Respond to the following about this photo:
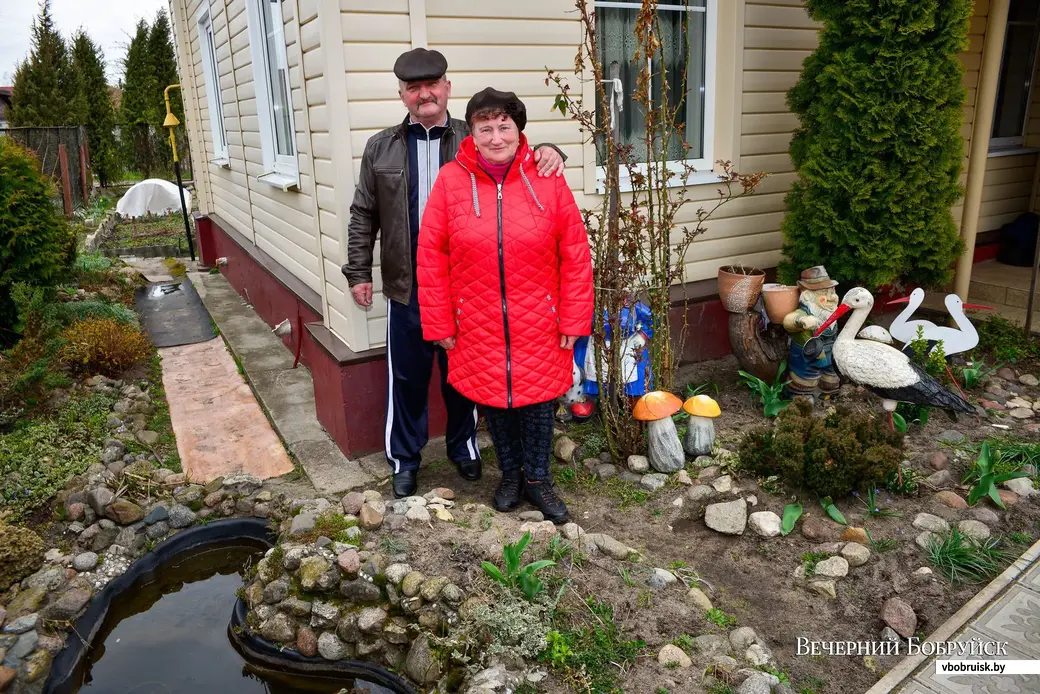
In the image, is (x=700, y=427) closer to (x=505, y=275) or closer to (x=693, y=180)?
(x=505, y=275)

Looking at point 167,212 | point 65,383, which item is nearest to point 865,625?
point 65,383

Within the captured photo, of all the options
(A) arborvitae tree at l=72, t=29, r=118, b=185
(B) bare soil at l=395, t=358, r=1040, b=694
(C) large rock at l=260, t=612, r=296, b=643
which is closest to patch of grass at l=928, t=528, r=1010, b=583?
(B) bare soil at l=395, t=358, r=1040, b=694

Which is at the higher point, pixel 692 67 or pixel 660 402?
pixel 692 67

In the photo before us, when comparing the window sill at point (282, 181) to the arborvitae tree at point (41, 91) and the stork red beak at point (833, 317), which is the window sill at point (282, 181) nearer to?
the stork red beak at point (833, 317)

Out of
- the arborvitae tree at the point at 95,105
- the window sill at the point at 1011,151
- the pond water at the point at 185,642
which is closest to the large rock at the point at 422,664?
the pond water at the point at 185,642

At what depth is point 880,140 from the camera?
4.48m

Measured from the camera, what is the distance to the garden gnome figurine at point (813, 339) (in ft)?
14.4

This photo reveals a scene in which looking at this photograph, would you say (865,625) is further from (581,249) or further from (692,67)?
(692,67)

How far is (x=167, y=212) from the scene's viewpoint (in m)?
14.9

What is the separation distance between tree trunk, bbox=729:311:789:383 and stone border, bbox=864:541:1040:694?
6.12 feet

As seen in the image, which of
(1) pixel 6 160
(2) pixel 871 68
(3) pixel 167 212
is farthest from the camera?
(3) pixel 167 212

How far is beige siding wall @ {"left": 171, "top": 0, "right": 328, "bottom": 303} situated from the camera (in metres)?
4.29

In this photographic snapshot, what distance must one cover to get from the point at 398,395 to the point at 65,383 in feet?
8.91

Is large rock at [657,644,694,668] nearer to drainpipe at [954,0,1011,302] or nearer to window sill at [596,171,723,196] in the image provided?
window sill at [596,171,723,196]
